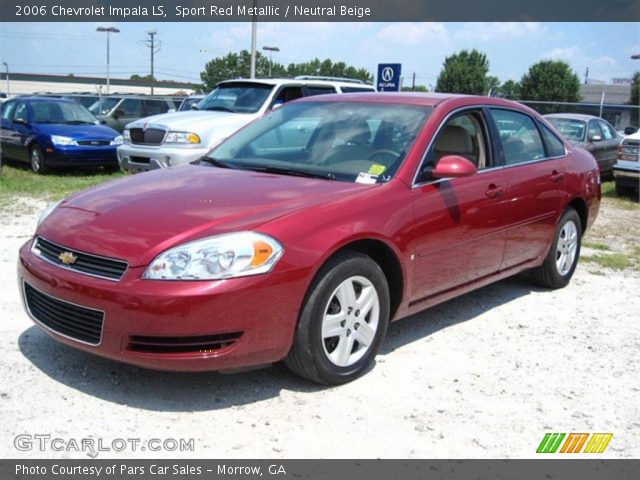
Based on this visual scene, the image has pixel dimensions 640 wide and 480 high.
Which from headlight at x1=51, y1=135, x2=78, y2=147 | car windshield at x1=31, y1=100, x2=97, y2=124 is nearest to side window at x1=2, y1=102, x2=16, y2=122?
car windshield at x1=31, y1=100, x2=97, y2=124

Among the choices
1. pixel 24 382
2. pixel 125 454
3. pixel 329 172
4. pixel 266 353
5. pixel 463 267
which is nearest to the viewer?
pixel 125 454

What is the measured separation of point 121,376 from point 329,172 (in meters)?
1.73

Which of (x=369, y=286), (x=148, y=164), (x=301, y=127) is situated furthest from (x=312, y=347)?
(x=148, y=164)

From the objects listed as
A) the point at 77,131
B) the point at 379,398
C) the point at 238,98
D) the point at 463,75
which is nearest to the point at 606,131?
the point at 238,98

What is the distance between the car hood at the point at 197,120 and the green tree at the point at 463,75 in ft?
172

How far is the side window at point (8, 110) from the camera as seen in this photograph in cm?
1351

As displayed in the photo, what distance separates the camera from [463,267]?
463 cm

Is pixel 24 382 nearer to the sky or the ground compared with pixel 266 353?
nearer to the ground

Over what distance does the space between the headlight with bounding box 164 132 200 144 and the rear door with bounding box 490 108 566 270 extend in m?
5.34

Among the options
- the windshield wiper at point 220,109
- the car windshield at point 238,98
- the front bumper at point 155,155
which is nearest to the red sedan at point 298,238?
the front bumper at point 155,155

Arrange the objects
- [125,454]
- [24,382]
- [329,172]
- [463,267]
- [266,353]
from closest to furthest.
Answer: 1. [125,454]
2. [266,353]
3. [24,382]
4. [329,172]
5. [463,267]

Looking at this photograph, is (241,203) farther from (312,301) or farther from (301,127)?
(301,127)

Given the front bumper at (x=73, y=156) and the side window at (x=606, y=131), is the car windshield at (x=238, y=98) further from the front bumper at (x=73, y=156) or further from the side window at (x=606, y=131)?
the side window at (x=606, y=131)

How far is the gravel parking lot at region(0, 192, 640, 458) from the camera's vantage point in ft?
10.5
